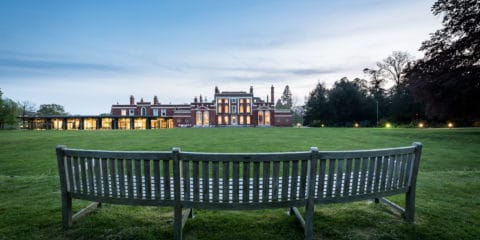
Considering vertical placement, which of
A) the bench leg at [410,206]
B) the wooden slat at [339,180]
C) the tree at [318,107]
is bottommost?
the bench leg at [410,206]

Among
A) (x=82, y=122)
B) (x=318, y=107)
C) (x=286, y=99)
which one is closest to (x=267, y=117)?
(x=318, y=107)

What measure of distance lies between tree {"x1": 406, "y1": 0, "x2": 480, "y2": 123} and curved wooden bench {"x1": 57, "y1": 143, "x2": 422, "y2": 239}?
65.9 ft

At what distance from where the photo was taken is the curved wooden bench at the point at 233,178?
2307 millimetres

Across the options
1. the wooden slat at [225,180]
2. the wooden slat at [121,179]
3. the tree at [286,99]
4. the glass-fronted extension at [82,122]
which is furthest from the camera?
the tree at [286,99]

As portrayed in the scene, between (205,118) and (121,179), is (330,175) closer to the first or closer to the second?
(121,179)

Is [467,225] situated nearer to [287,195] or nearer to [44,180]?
[287,195]

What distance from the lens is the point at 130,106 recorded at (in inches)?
2857

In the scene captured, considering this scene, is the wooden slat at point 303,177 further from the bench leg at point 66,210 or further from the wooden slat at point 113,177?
the bench leg at point 66,210

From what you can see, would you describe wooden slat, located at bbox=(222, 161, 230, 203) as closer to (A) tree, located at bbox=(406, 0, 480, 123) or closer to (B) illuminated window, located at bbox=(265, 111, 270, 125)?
(A) tree, located at bbox=(406, 0, 480, 123)

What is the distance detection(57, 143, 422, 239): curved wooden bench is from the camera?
2.31m

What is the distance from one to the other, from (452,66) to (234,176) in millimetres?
24389

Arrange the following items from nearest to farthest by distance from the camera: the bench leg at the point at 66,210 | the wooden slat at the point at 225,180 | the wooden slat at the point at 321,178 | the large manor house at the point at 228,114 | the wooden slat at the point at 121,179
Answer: the wooden slat at the point at 225,180 < the wooden slat at the point at 321,178 < the wooden slat at the point at 121,179 < the bench leg at the point at 66,210 < the large manor house at the point at 228,114

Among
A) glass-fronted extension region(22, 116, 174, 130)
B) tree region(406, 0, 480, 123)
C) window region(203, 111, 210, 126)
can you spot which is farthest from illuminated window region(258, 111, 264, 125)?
tree region(406, 0, 480, 123)

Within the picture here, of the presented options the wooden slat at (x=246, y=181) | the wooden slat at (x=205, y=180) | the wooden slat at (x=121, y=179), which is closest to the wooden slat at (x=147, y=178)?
the wooden slat at (x=121, y=179)
